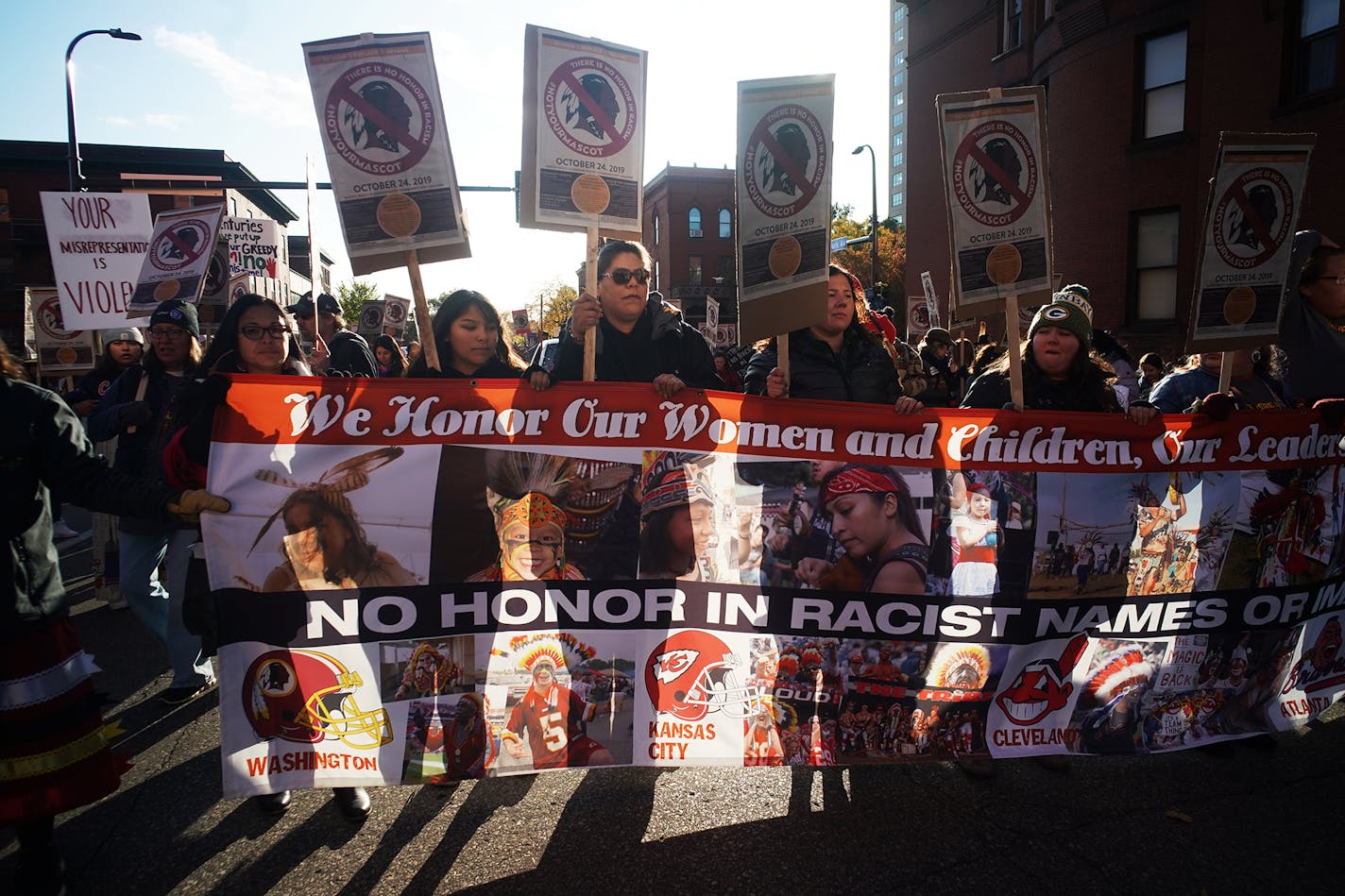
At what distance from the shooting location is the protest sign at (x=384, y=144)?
3.26 m

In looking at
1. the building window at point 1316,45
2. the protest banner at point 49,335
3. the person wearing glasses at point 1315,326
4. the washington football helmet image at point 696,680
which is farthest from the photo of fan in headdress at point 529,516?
the building window at point 1316,45

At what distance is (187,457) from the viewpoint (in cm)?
316

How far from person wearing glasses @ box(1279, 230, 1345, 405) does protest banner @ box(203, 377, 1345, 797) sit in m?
1.54

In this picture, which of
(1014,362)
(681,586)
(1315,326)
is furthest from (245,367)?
(1315,326)

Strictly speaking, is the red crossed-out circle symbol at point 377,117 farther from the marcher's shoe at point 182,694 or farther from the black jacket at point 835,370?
the marcher's shoe at point 182,694

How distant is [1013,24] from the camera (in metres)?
21.2

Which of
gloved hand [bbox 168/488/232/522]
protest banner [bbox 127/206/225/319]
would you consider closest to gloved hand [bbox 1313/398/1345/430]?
gloved hand [bbox 168/488/232/522]

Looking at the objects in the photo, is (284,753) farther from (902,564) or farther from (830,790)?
(902,564)

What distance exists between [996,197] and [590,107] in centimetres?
180

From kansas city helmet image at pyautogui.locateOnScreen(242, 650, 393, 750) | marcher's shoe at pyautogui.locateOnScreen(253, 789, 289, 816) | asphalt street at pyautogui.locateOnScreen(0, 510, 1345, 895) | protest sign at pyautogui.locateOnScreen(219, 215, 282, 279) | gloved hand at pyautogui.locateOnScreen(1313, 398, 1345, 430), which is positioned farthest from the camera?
protest sign at pyautogui.locateOnScreen(219, 215, 282, 279)

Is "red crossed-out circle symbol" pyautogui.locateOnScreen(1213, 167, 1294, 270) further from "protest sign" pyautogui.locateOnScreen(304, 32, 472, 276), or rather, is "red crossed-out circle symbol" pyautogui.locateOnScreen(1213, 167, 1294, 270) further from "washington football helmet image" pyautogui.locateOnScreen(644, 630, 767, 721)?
"protest sign" pyautogui.locateOnScreen(304, 32, 472, 276)

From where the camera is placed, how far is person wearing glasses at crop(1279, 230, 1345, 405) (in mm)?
4234

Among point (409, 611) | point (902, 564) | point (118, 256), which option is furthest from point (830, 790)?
point (118, 256)

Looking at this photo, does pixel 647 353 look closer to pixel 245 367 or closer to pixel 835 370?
pixel 835 370
